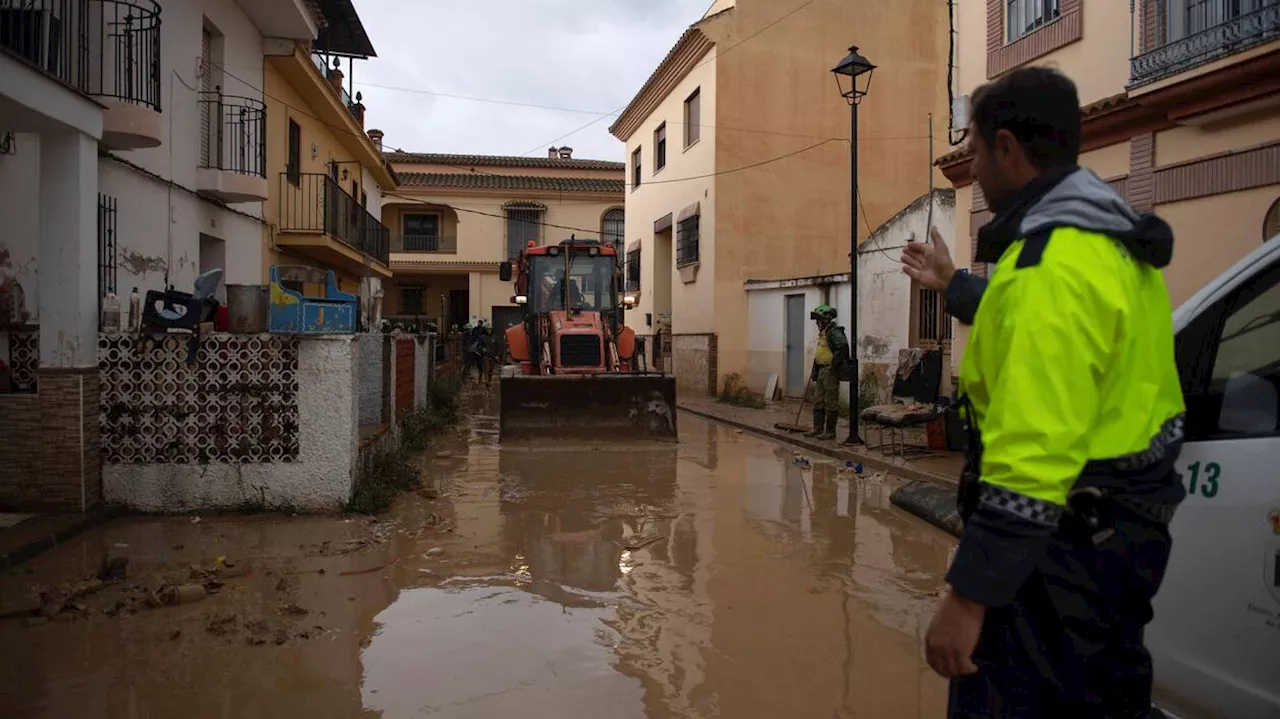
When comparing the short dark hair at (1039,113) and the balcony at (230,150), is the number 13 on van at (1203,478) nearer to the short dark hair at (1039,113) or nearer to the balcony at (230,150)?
the short dark hair at (1039,113)

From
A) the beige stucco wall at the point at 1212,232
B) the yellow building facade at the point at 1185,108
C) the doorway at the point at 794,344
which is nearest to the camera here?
the yellow building facade at the point at 1185,108

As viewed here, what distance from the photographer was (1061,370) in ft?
5.11

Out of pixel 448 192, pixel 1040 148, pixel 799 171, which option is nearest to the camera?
pixel 1040 148

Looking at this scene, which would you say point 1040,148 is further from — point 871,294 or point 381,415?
point 871,294

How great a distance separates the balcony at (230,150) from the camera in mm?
10820

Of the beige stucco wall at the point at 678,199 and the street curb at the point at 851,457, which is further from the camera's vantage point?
the beige stucco wall at the point at 678,199

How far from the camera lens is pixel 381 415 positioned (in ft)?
31.7

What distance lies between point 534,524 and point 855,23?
17.0 m

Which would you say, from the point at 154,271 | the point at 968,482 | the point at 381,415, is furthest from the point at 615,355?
the point at 968,482

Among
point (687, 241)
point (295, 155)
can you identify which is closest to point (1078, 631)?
point (295, 155)

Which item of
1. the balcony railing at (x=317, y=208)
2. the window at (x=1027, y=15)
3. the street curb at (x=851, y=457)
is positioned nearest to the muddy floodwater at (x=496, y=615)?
the street curb at (x=851, y=457)

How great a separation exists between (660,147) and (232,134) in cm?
1443

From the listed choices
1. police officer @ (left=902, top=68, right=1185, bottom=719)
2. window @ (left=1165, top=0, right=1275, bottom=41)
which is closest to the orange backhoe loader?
window @ (left=1165, top=0, right=1275, bottom=41)

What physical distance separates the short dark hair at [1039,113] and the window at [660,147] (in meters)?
22.3
